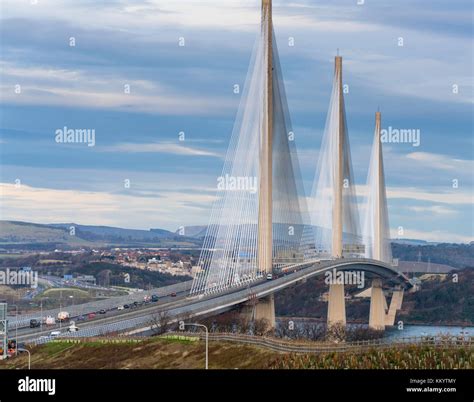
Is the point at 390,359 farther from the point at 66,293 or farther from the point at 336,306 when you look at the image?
the point at 66,293

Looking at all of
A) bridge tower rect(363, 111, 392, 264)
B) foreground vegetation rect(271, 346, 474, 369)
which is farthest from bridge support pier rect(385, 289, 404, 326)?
foreground vegetation rect(271, 346, 474, 369)

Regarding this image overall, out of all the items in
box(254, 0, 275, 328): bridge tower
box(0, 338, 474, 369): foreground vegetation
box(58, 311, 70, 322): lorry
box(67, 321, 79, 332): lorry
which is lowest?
box(0, 338, 474, 369): foreground vegetation

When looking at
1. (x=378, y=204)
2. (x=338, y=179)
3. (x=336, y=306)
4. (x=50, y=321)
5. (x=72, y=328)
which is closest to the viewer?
(x=72, y=328)

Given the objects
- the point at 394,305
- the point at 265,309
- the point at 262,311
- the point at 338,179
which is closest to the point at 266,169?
the point at 265,309

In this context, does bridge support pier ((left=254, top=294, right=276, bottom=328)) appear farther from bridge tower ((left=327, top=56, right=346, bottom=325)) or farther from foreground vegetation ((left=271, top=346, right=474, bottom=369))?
foreground vegetation ((left=271, top=346, right=474, bottom=369))

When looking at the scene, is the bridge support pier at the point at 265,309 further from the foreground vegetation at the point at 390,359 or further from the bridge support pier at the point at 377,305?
the bridge support pier at the point at 377,305
